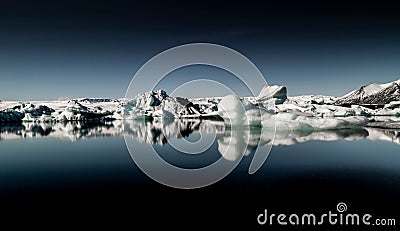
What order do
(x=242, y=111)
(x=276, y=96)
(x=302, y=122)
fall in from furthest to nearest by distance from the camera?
(x=276, y=96) < (x=242, y=111) < (x=302, y=122)

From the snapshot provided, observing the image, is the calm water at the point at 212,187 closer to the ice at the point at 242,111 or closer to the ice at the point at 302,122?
the ice at the point at 302,122

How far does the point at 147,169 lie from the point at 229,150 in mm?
4388

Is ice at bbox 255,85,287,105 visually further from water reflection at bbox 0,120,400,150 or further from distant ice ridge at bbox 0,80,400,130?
water reflection at bbox 0,120,400,150

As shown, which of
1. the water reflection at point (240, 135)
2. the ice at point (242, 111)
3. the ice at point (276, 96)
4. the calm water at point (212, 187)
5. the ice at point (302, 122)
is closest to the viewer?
the calm water at point (212, 187)

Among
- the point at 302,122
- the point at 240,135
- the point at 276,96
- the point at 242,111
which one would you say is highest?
the point at 276,96

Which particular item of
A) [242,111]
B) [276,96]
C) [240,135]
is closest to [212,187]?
[240,135]

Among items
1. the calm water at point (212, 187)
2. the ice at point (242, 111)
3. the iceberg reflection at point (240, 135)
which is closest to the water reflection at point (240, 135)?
the iceberg reflection at point (240, 135)

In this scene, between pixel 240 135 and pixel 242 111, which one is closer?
pixel 240 135

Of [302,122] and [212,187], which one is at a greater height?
[302,122]

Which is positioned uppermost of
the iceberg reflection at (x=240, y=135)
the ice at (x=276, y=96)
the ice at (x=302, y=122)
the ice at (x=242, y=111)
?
the ice at (x=276, y=96)

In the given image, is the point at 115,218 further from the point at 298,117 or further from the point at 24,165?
the point at 298,117

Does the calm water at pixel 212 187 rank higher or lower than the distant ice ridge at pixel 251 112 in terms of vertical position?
lower

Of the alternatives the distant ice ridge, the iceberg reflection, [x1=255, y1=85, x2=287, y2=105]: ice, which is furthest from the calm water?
[x1=255, y1=85, x2=287, y2=105]: ice

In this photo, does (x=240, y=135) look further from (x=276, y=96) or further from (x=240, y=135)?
(x=276, y=96)
